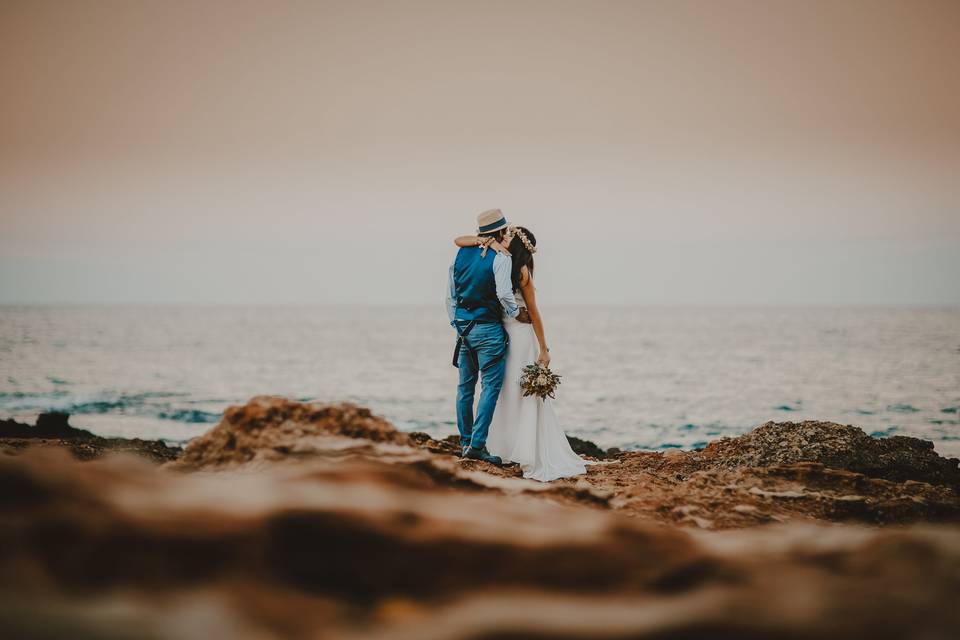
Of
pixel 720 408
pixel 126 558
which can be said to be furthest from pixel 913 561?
pixel 720 408

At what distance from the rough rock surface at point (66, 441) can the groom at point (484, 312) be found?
13.8 feet

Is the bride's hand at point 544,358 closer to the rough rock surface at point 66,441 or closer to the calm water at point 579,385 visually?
the rough rock surface at point 66,441

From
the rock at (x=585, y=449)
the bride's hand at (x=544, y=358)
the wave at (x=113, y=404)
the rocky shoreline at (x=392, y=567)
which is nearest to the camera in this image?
the rocky shoreline at (x=392, y=567)

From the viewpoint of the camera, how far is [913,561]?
224 cm

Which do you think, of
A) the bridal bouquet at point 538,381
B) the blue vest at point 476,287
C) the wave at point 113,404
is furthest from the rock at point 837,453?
the wave at point 113,404

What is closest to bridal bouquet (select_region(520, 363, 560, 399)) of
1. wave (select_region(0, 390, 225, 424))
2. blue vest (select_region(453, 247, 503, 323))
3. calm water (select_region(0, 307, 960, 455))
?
blue vest (select_region(453, 247, 503, 323))

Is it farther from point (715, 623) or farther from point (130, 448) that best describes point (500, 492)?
point (130, 448)

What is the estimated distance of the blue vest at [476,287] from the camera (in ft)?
24.0

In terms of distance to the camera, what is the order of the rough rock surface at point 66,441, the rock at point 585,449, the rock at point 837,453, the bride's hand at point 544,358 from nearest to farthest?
Answer: 1. the rock at point 837,453
2. the bride's hand at point 544,358
3. the rough rock surface at point 66,441
4. the rock at point 585,449

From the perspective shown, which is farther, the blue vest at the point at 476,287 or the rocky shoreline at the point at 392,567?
the blue vest at the point at 476,287

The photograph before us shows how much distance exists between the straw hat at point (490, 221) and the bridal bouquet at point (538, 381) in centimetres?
179

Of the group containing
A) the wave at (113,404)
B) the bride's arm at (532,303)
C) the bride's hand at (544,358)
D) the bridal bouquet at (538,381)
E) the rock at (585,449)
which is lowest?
the wave at (113,404)

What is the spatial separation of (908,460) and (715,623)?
22.5 feet

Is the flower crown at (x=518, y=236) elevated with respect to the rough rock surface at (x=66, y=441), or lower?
elevated
